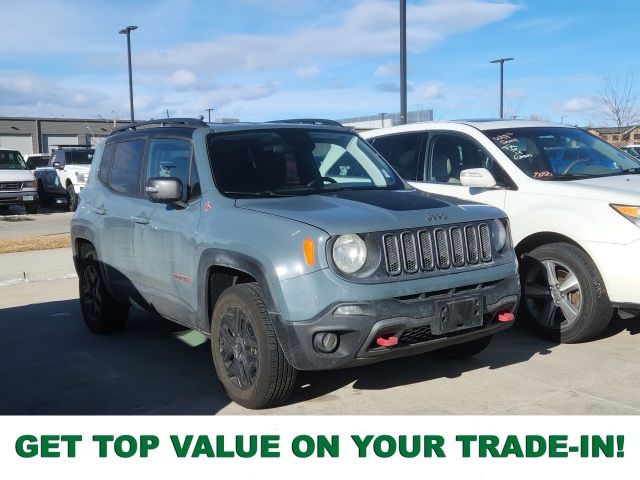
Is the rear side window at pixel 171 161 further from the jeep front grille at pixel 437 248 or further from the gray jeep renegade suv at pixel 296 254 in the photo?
the jeep front grille at pixel 437 248

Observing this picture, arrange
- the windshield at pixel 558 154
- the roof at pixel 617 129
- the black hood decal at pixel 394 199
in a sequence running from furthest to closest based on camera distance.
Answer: the roof at pixel 617 129 → the windshield at pixel 558 154 → the black hood decal at pixel 394 199

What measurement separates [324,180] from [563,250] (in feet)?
6.81

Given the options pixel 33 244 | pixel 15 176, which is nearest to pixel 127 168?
pixel 33 244

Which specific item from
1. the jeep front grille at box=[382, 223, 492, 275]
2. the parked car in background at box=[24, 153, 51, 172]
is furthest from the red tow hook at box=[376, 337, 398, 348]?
the parked car in background at box=[24, 153, 51, 172]

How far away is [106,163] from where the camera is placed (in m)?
6.95

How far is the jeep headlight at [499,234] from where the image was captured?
502 cm

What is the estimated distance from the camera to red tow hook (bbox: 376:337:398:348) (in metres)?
4.34

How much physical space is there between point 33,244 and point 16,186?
875 cm

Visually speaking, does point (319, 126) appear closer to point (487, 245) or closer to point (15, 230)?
point (487, 245)

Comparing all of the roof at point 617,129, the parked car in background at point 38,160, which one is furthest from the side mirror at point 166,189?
the parked car in background at point 38,160

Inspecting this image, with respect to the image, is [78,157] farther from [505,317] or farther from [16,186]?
[505,317]

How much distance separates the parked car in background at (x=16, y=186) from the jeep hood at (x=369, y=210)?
17.8 metres

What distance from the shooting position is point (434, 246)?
15.1ft

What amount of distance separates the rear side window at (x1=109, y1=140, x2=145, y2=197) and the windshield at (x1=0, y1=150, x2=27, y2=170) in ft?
54.3
